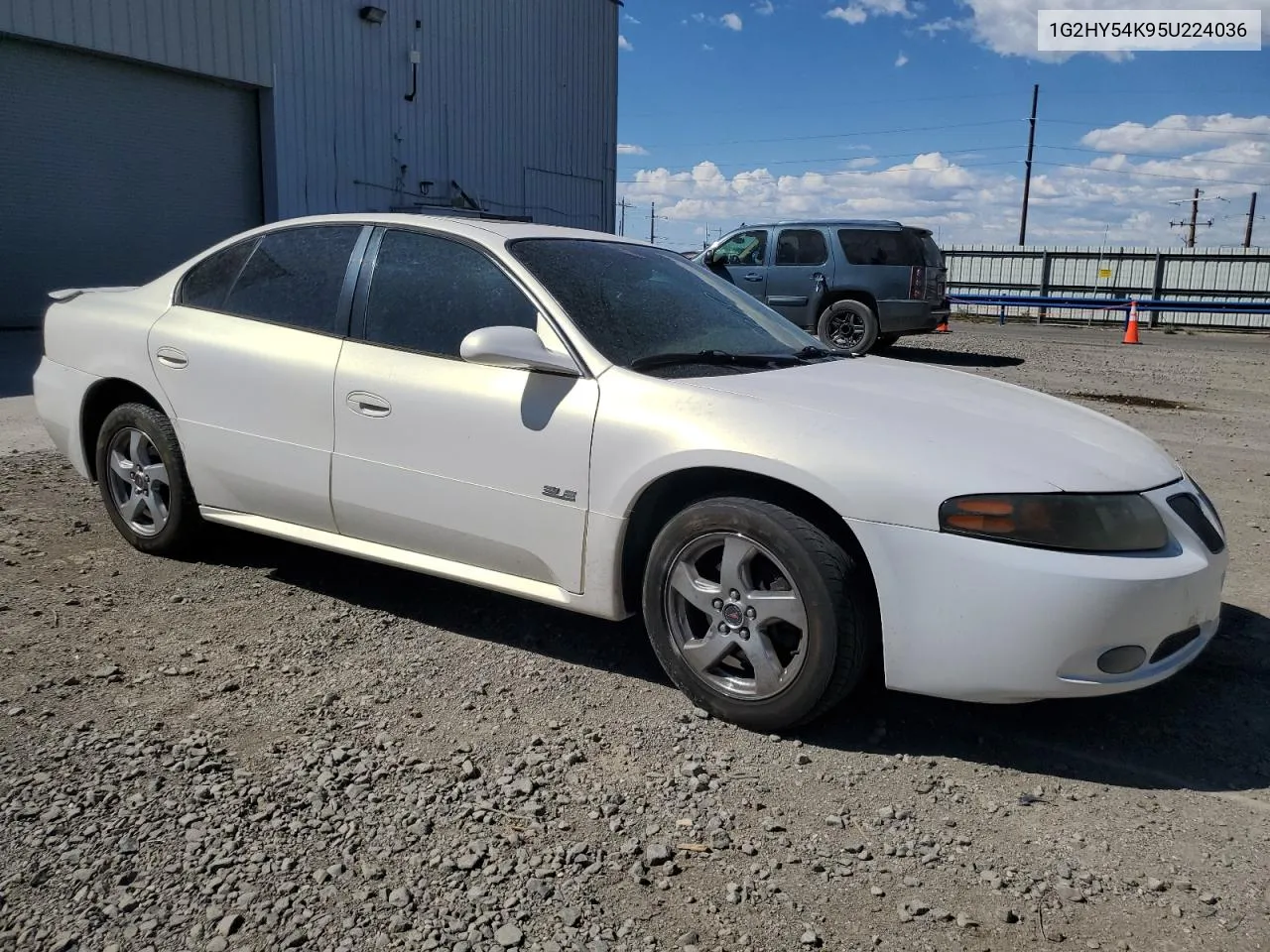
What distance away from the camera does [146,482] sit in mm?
4531

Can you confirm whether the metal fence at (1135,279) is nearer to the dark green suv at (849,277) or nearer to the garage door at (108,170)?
the dark green suv at (849,277)

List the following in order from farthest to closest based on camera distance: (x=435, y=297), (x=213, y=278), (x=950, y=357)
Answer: (x=950, y=357)
(x=213, y=278)
(x=435, y=297)

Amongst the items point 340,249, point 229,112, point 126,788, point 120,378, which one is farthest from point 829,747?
point 229,112

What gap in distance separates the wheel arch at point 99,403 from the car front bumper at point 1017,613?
3.32 m

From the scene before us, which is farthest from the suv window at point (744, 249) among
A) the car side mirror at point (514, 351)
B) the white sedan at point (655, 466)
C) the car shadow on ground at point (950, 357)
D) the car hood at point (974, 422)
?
the car side mirror at point (514, 351)

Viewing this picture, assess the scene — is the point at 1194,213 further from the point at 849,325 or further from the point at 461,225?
the point at 461,225

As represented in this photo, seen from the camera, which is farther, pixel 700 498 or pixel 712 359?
pixel 712 359

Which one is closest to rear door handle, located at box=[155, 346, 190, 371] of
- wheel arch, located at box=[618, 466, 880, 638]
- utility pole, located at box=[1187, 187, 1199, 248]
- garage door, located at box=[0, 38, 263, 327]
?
wheel arch, located at box=[618, 466, 880, 638]

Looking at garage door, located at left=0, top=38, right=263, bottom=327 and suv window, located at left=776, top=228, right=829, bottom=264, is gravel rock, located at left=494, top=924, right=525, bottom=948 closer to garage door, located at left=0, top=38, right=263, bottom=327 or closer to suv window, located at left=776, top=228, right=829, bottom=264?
suv window, located at left=776, top=228, right=829, bottom=264

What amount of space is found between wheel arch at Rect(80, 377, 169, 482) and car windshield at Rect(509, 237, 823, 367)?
1976mm

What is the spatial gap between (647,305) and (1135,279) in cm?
2814

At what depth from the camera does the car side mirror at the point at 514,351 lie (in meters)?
3.33

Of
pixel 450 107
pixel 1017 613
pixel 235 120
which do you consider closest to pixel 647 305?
pixel 1017 613

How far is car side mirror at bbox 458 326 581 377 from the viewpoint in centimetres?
333
